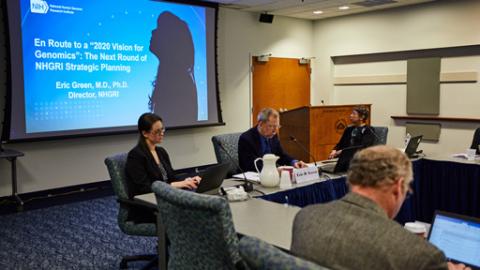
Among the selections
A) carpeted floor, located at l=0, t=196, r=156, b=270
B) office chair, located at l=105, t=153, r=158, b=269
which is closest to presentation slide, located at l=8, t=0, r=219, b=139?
carpeted floor, located at l=0, t=196, r=156, b=270

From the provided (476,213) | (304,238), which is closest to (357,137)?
(476,213)

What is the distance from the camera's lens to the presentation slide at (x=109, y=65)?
481 centimetres

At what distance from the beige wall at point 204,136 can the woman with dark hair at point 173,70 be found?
1.34 ft

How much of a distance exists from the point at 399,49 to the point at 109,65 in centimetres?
440

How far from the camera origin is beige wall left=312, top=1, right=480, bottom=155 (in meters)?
6.38

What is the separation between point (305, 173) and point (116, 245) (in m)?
1.79

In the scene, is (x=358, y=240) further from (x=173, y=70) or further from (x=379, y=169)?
(x=173, y=70)

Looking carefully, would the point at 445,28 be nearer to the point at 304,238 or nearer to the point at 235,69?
the point at 235,69

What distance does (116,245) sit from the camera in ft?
12.5

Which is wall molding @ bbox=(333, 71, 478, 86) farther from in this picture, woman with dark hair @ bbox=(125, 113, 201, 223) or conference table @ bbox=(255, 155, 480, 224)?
woman with dark hair @ bbox=(125, 113, 201, 223)

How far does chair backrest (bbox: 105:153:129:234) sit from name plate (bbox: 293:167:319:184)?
3.75 ft

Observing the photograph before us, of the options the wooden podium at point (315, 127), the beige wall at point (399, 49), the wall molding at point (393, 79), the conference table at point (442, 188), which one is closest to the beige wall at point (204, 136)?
the beige wall at point (399, 49)

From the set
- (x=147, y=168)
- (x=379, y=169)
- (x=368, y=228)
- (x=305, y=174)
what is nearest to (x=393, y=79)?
(x=305, y=174)

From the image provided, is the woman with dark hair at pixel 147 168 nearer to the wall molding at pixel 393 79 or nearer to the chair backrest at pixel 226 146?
the chair backrest at pixel 226 146
